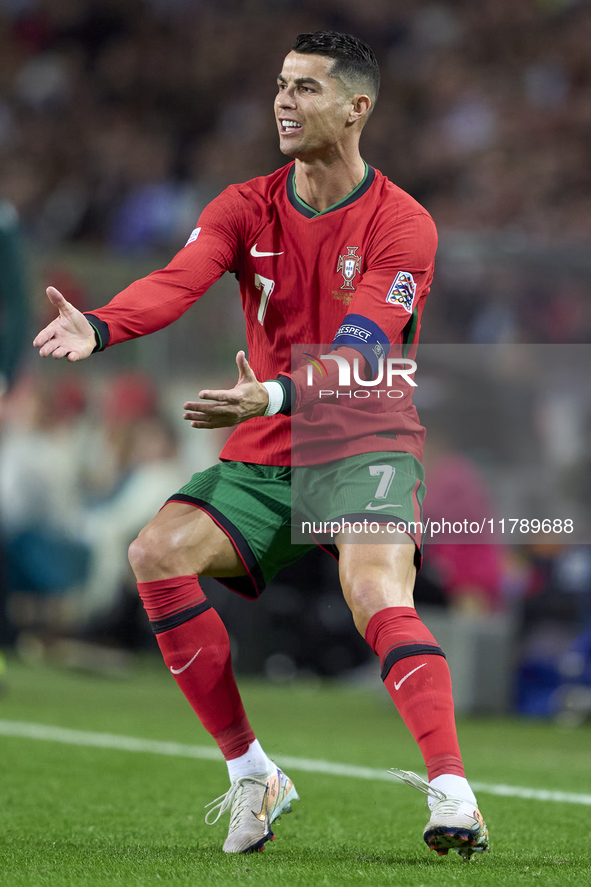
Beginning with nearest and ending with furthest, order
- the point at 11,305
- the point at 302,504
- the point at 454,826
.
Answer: the point at 454,826, the point at 302,504, the point at 11,305

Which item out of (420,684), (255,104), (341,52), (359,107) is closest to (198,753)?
(420,684)

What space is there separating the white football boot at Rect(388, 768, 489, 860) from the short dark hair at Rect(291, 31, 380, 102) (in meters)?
1.89

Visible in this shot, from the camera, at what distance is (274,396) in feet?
9.86

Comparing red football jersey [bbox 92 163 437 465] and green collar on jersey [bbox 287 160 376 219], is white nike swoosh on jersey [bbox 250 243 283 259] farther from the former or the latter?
green collar on jersey [bbox 287 160 376 219]

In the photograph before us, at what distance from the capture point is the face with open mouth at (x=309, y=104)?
341cm

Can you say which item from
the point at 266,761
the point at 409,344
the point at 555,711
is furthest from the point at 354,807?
the point at 555,711

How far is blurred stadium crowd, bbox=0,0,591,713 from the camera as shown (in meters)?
8.52

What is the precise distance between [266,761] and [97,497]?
5.60 metres

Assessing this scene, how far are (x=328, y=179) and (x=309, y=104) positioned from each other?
0.22 metres

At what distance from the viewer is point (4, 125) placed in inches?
549

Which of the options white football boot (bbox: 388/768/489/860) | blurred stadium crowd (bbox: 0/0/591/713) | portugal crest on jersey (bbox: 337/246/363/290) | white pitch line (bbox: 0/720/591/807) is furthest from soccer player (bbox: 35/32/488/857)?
blurred stadium crowd (bbox: 0/0/591/713)

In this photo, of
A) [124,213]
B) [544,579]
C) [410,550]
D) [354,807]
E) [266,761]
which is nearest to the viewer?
[410,550]

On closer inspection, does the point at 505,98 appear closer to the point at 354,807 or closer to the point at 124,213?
the point at 124,213

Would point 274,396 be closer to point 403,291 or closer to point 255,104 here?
point 403,291
